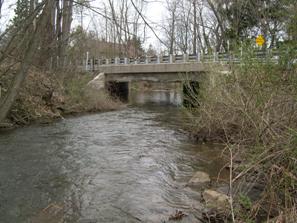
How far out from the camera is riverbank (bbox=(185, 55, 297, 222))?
4340 mm

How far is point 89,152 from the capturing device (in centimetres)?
950

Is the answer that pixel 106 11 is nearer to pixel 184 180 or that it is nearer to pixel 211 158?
pixel 184 180

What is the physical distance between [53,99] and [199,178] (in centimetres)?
1169

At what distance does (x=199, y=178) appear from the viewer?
7027 mm

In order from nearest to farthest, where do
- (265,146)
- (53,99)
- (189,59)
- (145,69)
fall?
(265,146) → (53,99) → (189,59) → (145,69)

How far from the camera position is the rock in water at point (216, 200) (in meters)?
5.10

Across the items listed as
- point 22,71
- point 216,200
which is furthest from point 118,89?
point 22,71

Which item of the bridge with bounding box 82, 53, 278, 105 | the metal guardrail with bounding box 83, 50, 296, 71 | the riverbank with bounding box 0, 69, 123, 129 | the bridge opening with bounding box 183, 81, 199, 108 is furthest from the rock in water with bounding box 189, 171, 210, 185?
the bridge with bounding box 82, 53, 278, 105

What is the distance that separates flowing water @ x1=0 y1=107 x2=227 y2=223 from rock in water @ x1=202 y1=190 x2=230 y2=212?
23 centimetres

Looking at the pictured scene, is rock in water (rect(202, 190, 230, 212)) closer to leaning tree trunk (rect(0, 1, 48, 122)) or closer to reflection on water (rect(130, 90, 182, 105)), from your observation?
leaning tree trunk (rect(0, 1, 48, 122))

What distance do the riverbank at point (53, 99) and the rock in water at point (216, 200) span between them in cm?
856

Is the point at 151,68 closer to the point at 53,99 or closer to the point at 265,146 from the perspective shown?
the point at 53,99

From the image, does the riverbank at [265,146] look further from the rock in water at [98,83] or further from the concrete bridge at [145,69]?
the rock in water at [98,83]

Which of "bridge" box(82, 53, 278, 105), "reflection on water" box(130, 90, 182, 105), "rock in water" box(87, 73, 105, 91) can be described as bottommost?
"reflection on water" box(130, 90, 182, 105)
